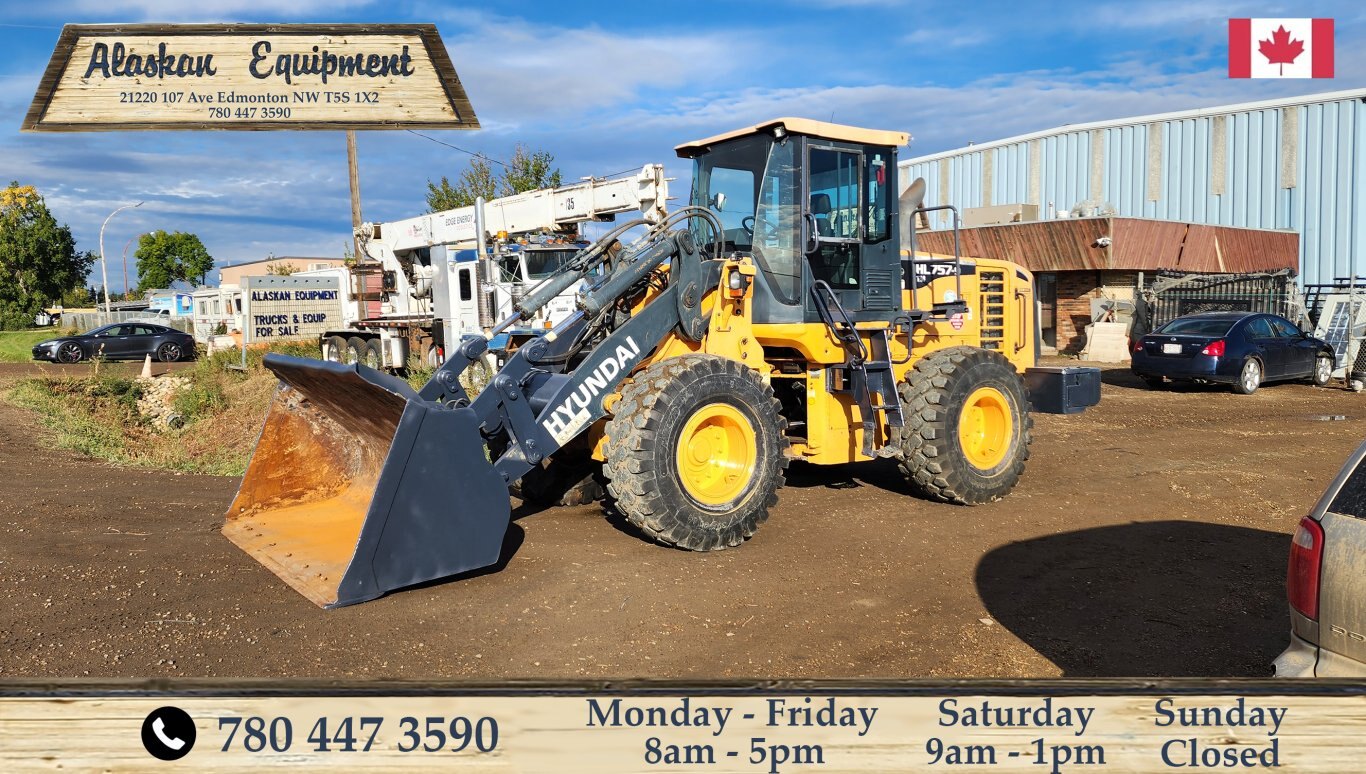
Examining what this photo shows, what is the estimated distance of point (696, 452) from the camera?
688 centimetres

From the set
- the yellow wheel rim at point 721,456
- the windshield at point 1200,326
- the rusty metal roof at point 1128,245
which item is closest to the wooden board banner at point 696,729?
the yellow wheel rim at point 721,456

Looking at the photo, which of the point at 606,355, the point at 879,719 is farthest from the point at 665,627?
the point at 879,719

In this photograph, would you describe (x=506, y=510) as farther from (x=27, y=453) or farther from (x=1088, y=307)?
(x=1088, y=307)

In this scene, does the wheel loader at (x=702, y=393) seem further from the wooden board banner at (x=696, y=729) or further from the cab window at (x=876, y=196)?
the wooden board banner at (x=696, y=729)

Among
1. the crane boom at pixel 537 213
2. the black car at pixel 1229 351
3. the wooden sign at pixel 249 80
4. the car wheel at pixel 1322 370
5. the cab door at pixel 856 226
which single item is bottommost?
the car wheel at pixel 1322 370

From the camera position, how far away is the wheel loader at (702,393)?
5.70 meters

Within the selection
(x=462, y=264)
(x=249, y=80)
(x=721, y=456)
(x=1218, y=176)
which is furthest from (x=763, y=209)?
(x=1218, y=176)

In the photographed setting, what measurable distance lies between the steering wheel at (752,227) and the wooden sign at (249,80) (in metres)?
3.45

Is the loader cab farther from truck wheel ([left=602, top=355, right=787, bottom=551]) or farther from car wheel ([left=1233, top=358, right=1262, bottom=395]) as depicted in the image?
car wheel ([left=1233, top=358, right=1262, bottom=395])

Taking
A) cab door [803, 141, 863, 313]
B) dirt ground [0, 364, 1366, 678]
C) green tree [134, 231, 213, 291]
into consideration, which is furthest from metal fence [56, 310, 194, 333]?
cab door [803, 141, 863, 313]

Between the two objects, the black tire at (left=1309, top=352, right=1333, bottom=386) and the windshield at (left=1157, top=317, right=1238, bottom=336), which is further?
the black tire at (left=1309, top=352, right=1333, bottom=386)

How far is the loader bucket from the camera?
5.37 meters

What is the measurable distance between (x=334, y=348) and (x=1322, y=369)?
21665mm

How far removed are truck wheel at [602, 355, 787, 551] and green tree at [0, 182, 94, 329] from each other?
5511 cm
